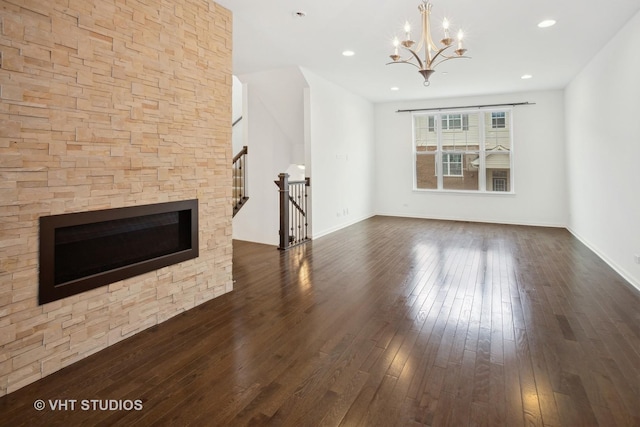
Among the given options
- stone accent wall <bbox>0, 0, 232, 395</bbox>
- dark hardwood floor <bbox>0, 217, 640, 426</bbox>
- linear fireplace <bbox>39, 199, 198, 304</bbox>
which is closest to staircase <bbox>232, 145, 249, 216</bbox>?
dark hardwood floor <bbox>0, 217, 640, 426</bbox>

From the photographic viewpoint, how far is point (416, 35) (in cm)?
425

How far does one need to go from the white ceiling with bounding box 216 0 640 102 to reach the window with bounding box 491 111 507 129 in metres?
1.39

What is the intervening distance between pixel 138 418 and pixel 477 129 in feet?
28.2

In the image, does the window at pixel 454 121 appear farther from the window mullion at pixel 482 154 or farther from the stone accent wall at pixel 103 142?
the stone accent wall at pixel 103 142

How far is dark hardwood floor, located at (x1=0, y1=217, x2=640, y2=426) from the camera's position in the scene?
5.77 ft

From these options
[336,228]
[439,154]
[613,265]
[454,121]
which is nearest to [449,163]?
[439,154]

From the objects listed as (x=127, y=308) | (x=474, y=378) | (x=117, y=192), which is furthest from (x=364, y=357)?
(x=117, y=192)

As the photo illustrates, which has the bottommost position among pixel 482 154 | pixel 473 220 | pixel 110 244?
pixel 110 244

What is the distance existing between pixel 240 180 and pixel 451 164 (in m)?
5.23

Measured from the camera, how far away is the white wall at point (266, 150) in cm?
632

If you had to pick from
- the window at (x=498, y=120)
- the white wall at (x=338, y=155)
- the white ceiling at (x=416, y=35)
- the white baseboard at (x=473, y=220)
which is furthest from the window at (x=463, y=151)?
the white ceiling at (x=416, y=35)

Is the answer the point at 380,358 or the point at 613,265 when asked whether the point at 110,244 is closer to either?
the point at 380,358

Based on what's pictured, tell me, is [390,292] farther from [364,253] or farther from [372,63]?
[372,63]

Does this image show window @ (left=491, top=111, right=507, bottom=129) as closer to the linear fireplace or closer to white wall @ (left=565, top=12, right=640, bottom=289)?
white wall @ (left=565, top=12, right=640, bottom=289)
